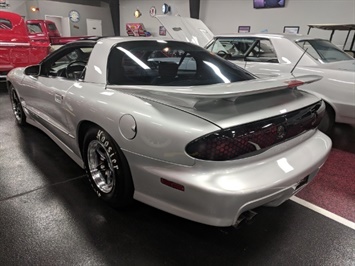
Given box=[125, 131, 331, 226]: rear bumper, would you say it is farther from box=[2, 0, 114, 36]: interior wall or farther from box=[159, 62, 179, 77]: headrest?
box=[2, 0, 114, 36]: interior wall

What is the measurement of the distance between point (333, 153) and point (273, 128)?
7.73ft

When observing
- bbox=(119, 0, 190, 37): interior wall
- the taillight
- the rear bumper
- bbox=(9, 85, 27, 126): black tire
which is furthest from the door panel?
bbox=(119, 0, 190, 37): interior wall

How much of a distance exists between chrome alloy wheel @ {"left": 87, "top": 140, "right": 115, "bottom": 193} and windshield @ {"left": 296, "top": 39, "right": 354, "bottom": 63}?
331 centimetres

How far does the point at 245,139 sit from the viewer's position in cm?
153

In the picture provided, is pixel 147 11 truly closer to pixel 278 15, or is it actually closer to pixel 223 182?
pixel 278 15

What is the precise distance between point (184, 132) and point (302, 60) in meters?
3.14

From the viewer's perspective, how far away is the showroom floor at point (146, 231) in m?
1.74

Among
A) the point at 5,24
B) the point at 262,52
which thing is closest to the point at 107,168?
the point at 262,52

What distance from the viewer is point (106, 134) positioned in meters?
1.91

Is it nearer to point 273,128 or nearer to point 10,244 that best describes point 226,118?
point 273,128

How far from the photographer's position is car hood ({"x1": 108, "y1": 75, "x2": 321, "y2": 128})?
1.49 meters

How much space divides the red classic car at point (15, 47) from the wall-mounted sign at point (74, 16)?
1137 cm

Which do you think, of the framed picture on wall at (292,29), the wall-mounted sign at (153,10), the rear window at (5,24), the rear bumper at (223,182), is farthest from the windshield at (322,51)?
the wall-mounted sign at (153,10)

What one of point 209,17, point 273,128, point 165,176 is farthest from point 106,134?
point 209,17
